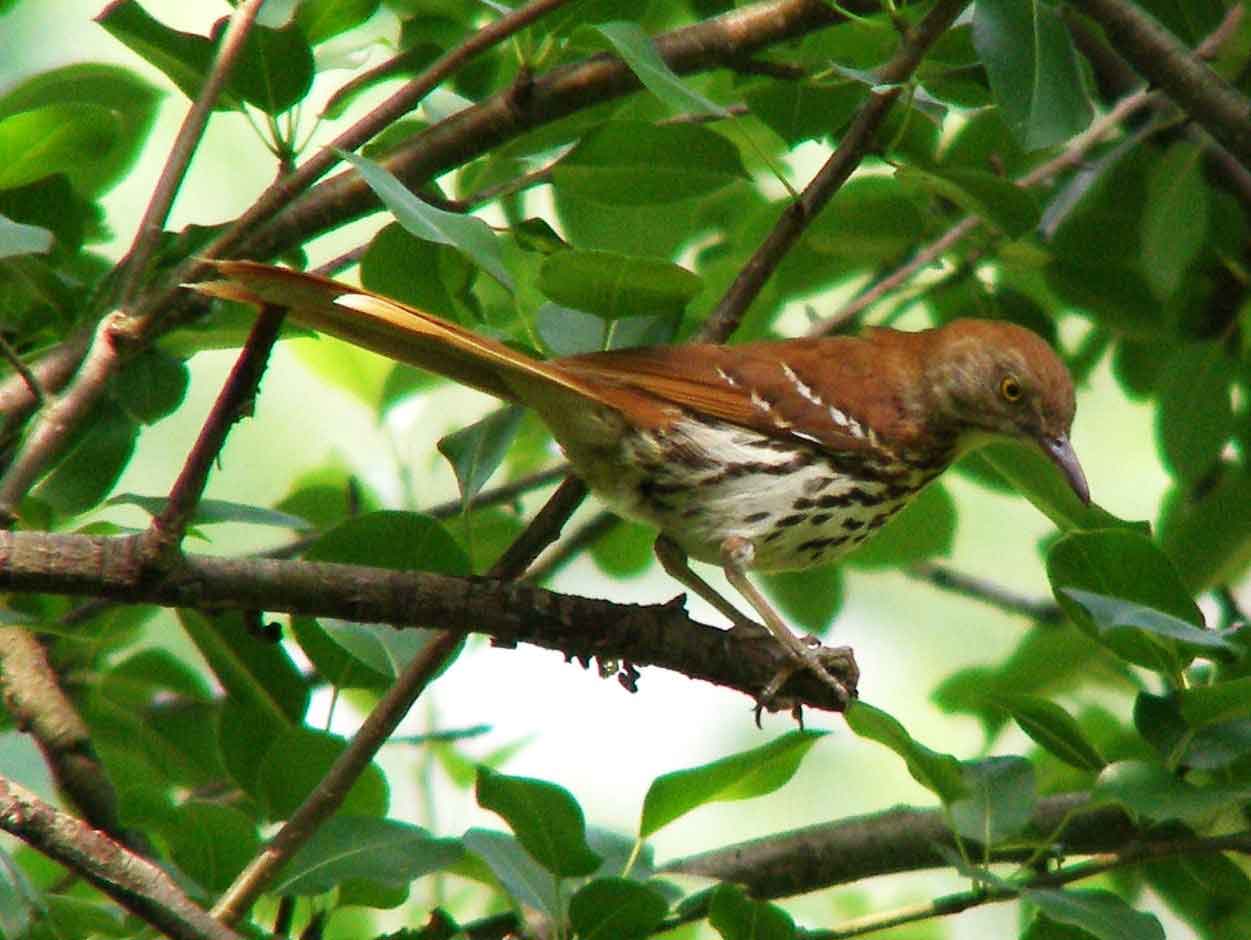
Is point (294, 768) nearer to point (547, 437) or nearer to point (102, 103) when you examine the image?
point (102, 103)

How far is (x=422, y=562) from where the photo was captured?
2826 mm

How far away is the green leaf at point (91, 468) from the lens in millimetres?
2967

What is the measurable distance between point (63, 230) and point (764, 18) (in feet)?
4.40

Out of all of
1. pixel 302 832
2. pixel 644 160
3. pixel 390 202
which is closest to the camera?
pixel 390 202

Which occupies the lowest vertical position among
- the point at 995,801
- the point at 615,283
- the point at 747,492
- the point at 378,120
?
the point at 995,801

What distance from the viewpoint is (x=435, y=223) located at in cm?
231

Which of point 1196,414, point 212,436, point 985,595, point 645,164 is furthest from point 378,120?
point 985,595

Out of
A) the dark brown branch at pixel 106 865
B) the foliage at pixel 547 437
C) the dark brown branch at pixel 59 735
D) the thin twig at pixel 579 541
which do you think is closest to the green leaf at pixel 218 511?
the foliage at pixel 547 437

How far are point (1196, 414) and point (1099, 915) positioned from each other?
1902 millimetres

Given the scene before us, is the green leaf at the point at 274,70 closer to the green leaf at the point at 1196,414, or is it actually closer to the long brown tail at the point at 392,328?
the long brown tail at the point at 392,328

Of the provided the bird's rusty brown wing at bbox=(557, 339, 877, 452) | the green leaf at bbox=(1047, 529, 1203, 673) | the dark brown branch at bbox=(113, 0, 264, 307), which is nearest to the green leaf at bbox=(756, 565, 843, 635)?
the bird's rusty brown wing at bbox=(557, 339, 877, 452)

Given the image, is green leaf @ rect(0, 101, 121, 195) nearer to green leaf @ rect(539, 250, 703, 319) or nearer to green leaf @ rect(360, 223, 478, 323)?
green leaf @ rect(360, 223, 478, 323)

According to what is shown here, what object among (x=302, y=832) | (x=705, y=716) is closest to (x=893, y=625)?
(x=705, y=716)

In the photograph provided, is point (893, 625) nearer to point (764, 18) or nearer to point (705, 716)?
point (705, 716)
